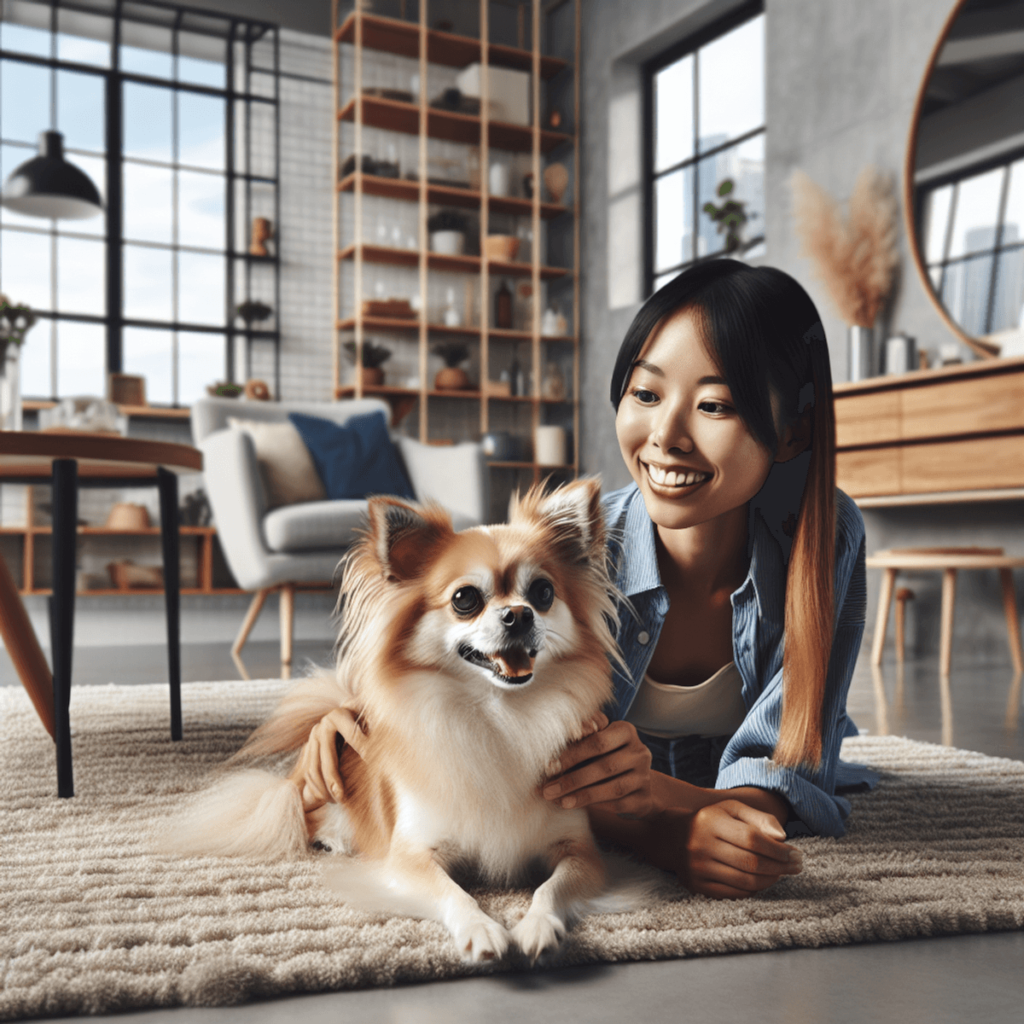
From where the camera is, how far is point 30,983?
32.6 inches

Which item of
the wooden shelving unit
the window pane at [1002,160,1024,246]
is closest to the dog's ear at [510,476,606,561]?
the window pane at [1002,160,1024,246]

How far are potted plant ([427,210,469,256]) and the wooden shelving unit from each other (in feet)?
0.26

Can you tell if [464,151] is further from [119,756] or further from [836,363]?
[119,756]

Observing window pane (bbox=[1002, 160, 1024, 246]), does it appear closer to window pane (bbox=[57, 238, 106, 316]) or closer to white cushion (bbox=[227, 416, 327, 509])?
white cushion (bbox=[227, 416, 327, 509])

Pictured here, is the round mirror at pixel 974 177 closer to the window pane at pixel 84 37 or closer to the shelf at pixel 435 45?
the shelf at pixel 435 45

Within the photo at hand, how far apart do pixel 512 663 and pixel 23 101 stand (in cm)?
646

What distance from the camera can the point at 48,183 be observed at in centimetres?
450

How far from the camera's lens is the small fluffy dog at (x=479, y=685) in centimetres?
101

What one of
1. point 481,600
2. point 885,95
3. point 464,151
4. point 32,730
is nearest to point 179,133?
point 464,151

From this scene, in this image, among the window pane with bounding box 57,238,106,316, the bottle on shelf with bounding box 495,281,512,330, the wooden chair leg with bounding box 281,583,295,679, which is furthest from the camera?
the bottle on shelf with bounding box 495,281,512,330

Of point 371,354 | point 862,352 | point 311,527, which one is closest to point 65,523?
point 311,527

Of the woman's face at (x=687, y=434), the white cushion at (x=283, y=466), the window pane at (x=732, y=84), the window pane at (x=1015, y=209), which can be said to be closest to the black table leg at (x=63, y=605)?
Result: the woman's face at (x=687, y=434)

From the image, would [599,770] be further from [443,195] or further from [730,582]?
[443,195]

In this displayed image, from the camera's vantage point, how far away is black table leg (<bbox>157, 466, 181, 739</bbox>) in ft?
6.61
